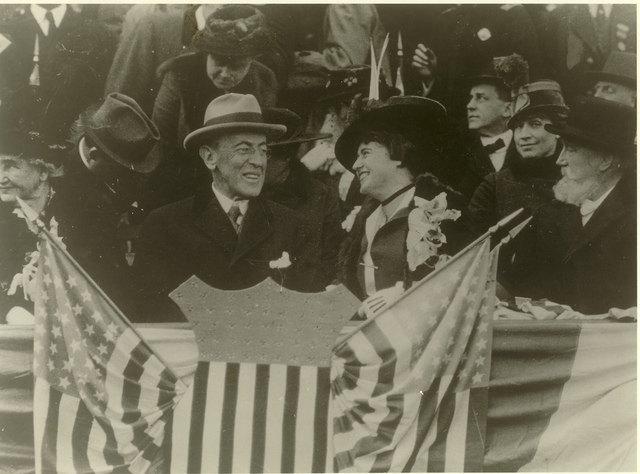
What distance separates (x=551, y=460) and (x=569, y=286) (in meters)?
1.06

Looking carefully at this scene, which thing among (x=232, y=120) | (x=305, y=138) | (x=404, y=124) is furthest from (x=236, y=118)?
(x=404, y=124)

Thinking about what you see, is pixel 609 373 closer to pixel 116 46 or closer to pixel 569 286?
pixel 569 286

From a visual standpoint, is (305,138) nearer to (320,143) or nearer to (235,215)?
(320,143)

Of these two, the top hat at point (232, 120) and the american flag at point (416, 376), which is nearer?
the american flag at point (416, 376)

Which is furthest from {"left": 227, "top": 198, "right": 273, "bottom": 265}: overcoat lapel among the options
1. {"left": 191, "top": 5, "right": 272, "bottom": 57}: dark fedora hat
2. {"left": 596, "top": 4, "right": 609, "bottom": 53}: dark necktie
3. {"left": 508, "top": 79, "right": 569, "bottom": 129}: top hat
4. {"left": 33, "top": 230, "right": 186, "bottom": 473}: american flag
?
{"left": 596, "top": 4, "right": 609, "bottom": 53}: dark necktie

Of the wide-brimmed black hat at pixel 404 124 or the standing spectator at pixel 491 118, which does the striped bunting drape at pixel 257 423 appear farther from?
the standing spectator at pixel 491 118

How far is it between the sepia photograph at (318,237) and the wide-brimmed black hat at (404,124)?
0.01 metres

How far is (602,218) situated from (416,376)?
156 centimetres

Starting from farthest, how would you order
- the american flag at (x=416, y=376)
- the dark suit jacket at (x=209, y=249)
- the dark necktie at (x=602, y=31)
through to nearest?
1. the dark necktie at (x=602, y=31)
2. the dark suit jacket at (x=209, y=249)
3. the american flag at (x=416, y=376)

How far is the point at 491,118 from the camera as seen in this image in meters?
4.65

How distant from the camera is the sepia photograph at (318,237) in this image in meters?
4.33

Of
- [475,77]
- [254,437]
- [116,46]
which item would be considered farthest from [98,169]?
[475,77]

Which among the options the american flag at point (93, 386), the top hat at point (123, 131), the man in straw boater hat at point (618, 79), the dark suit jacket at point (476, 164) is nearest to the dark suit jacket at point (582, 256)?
the dark suit jacket at point (476, 164)

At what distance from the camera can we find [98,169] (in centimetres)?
459
